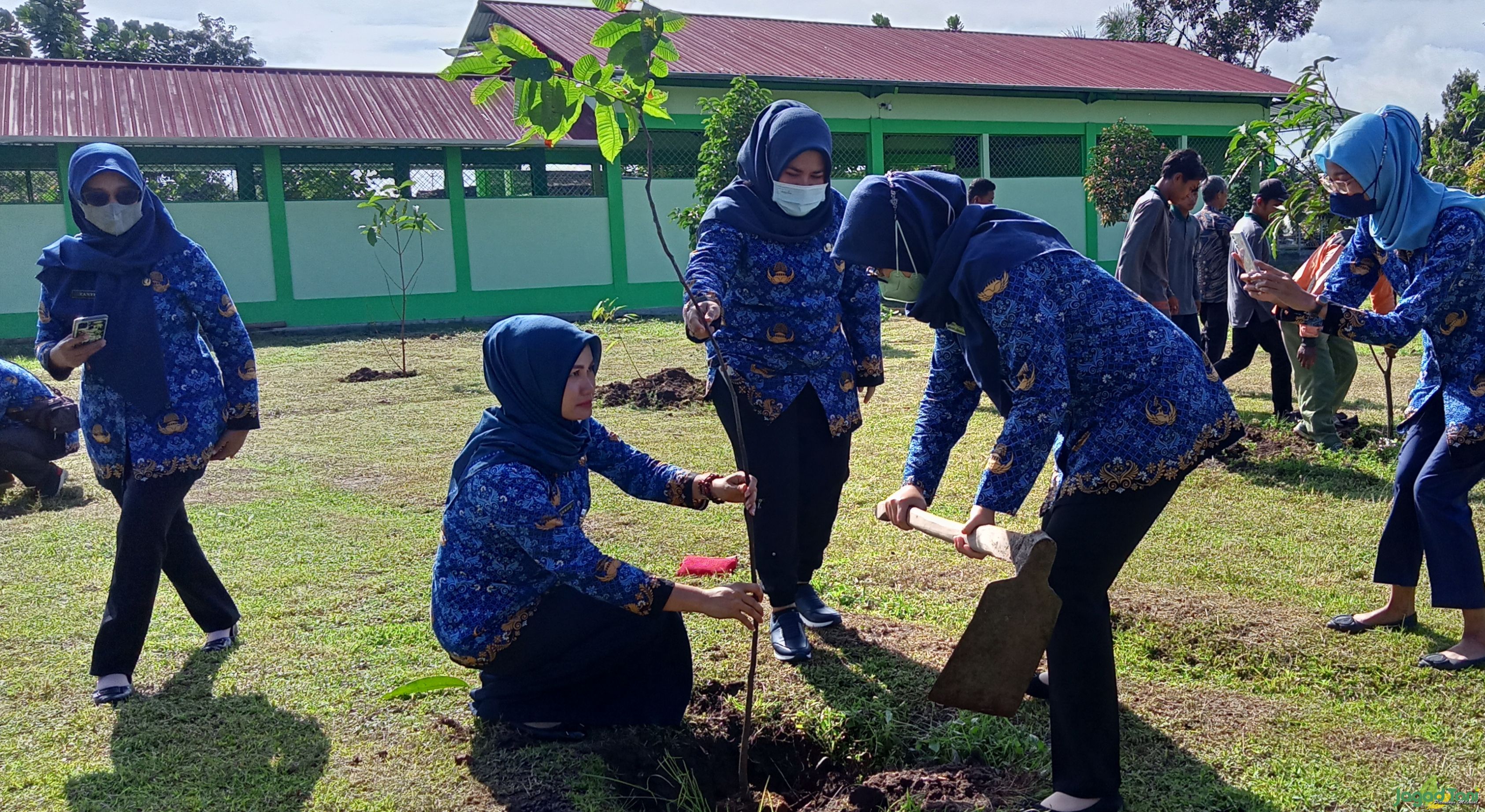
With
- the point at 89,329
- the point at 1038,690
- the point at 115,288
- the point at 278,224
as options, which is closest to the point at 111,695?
the point at 89,329

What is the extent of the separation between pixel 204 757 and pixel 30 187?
53.6ft

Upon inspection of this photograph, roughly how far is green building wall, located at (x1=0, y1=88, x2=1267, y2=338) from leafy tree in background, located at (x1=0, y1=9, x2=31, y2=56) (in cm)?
1738

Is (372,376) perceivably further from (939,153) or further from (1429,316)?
(939,153)

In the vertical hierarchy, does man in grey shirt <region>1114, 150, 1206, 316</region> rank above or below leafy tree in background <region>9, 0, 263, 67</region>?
below

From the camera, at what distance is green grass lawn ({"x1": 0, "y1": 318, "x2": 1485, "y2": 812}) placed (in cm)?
294

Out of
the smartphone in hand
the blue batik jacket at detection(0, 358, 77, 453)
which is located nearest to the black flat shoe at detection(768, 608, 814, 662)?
the smartphone in hand

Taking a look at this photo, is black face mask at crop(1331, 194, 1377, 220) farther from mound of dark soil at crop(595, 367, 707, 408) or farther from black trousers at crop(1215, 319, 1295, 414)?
mound of dark soil at crop(595, 367, 707, 408)

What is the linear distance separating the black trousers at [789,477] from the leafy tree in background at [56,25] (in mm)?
33119

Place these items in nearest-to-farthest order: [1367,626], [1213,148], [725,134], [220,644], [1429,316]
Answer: [1429,316]
[1367,626]
[220,644]
[725,134]
[1213,148]

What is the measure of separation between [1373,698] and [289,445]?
7.15m

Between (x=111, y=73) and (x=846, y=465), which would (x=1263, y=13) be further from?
(x=846, y=465)

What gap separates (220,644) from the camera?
4.00 m

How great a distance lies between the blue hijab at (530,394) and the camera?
289 cm

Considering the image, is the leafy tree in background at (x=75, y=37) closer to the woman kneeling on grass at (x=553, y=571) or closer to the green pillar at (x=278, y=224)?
the green pillar at (x=278, y=224)
